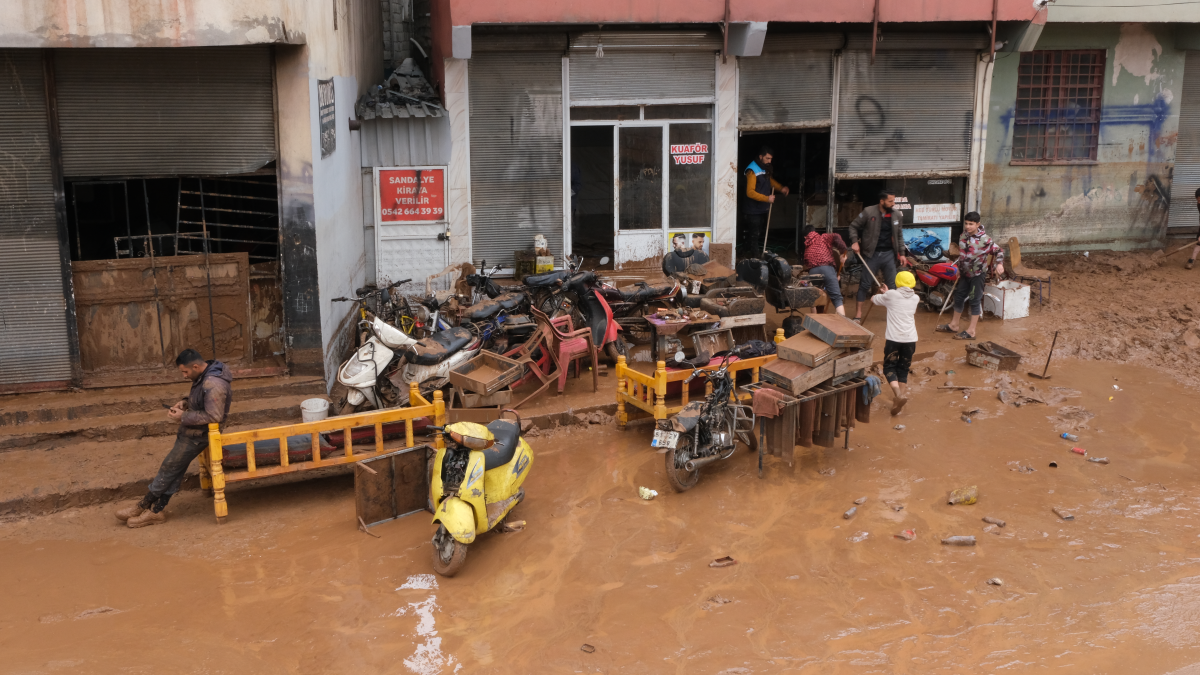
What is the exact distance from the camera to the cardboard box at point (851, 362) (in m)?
9.09

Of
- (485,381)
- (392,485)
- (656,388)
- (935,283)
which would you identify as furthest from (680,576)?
(935,283)

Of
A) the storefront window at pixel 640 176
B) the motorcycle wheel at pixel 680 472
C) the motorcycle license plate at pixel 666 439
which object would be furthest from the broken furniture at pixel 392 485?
the storefront window at pixel 640 176

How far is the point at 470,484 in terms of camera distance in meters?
7.49

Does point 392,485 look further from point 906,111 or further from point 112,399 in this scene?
point 906,111

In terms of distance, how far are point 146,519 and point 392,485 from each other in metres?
2.07

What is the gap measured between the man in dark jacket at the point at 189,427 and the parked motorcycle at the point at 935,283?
922 cm

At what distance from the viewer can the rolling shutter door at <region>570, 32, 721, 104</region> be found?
1393cm

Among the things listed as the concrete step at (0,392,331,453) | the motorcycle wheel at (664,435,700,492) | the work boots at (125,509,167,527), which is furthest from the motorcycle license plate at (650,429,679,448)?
the work boots at (125,509,167,527)

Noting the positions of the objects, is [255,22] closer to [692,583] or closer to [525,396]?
[525,396]

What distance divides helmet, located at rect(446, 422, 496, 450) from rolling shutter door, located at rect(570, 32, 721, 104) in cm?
766

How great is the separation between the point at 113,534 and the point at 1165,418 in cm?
1006

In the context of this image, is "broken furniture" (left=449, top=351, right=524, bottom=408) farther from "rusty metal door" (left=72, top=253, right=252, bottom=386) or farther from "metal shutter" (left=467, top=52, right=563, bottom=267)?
"metal shutter" (left=467, top=52, right=563, bottom=267)

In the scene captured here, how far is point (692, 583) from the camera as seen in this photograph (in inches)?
289

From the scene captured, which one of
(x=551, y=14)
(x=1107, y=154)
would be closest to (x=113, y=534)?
(x=551, y=14)
